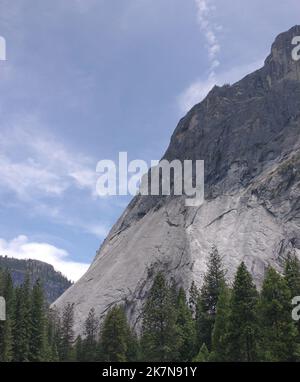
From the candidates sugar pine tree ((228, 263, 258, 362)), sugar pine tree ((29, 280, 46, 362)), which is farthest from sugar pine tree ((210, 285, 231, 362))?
sugar pine tree ((29, 280, 46, 362))

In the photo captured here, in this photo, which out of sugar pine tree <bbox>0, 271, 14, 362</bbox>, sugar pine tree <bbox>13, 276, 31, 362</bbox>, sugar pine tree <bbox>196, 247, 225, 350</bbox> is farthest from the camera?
sugar pine tree <bbox>13, 276, 31, 362</bbox>

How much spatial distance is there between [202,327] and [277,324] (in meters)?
19.7

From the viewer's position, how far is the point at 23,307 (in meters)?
60.6

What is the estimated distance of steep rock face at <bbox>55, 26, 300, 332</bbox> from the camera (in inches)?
4341

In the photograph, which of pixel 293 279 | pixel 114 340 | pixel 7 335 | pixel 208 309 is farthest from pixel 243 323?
pixel 7 335

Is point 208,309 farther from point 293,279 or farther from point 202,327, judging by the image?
point 293,279

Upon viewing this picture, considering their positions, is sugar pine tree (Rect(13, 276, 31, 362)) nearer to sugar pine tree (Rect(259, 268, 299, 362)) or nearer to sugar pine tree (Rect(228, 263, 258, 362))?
sugar pine tree (Rect(228, 263, 258, 362))

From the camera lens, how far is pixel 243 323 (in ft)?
117

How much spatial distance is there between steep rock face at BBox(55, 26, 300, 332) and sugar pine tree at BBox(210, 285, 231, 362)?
194ft

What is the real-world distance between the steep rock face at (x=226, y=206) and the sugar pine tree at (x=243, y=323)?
209ft

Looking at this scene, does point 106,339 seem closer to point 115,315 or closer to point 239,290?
point 115,315

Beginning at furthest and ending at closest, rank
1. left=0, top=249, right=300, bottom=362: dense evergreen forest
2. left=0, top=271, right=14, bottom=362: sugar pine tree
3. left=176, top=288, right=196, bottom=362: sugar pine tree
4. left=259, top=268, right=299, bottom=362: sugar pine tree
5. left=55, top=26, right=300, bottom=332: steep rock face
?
left=55, top=26, right=300, bottom=332: steep rock face, left=0, top=271, right=14, bottom=362: sugar pine tree, left=176, top=288, right=196, bottom=362: sugar pine tree, left=0, top=249, right=300, bottom=362: dense evergreen forest, left=259, top=268, right=299, bottom=362: sugar pine tree
